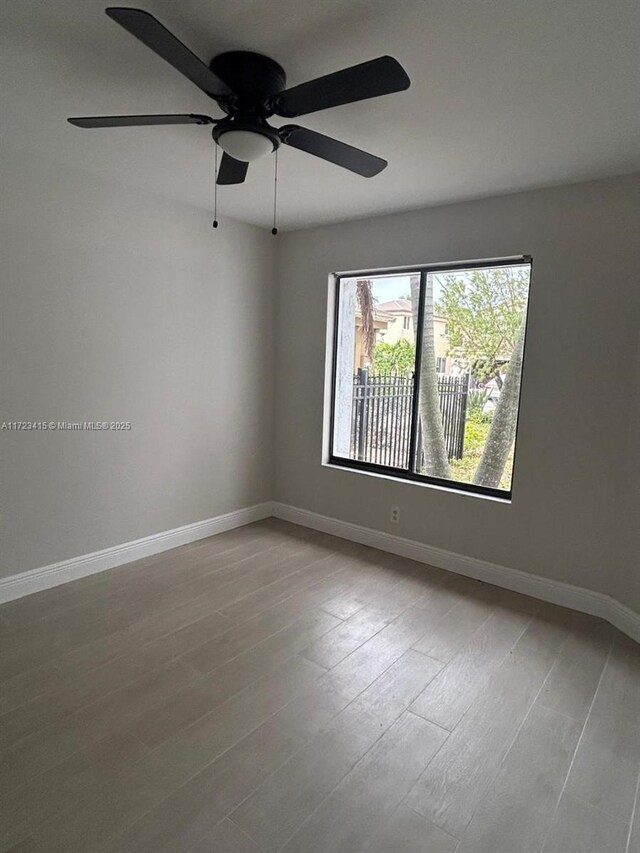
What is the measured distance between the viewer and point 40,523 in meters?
2.83

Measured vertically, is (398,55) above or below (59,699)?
above

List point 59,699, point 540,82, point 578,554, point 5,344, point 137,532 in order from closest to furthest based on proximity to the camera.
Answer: point 540,82
point 59,699
point 5,344
point 578,554
point 137,532

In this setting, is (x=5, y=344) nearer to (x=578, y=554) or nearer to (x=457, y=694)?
(x=457, y=694)

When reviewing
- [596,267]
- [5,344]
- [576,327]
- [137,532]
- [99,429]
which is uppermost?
[596,267]

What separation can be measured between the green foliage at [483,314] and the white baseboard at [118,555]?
7.12 feet

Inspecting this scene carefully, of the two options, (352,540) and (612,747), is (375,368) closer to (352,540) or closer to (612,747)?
(352,540)

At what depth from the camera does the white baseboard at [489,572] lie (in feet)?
8.84

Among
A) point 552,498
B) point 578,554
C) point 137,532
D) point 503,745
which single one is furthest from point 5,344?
point 578,554

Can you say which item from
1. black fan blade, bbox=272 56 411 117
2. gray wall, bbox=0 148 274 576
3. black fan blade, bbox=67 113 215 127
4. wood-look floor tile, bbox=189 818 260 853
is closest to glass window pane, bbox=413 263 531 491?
gray wall, bbox=0 148 274 576

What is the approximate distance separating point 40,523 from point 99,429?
0.64 meters

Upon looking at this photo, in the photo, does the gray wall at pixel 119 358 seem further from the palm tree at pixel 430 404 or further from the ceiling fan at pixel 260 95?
the palm tree at pixel 430 404

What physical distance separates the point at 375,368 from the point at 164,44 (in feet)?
9.19

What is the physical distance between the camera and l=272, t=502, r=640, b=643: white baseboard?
269 cm

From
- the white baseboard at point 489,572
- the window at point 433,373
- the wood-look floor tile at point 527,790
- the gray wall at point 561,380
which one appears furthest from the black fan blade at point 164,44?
the white baseboard at point 489,572
